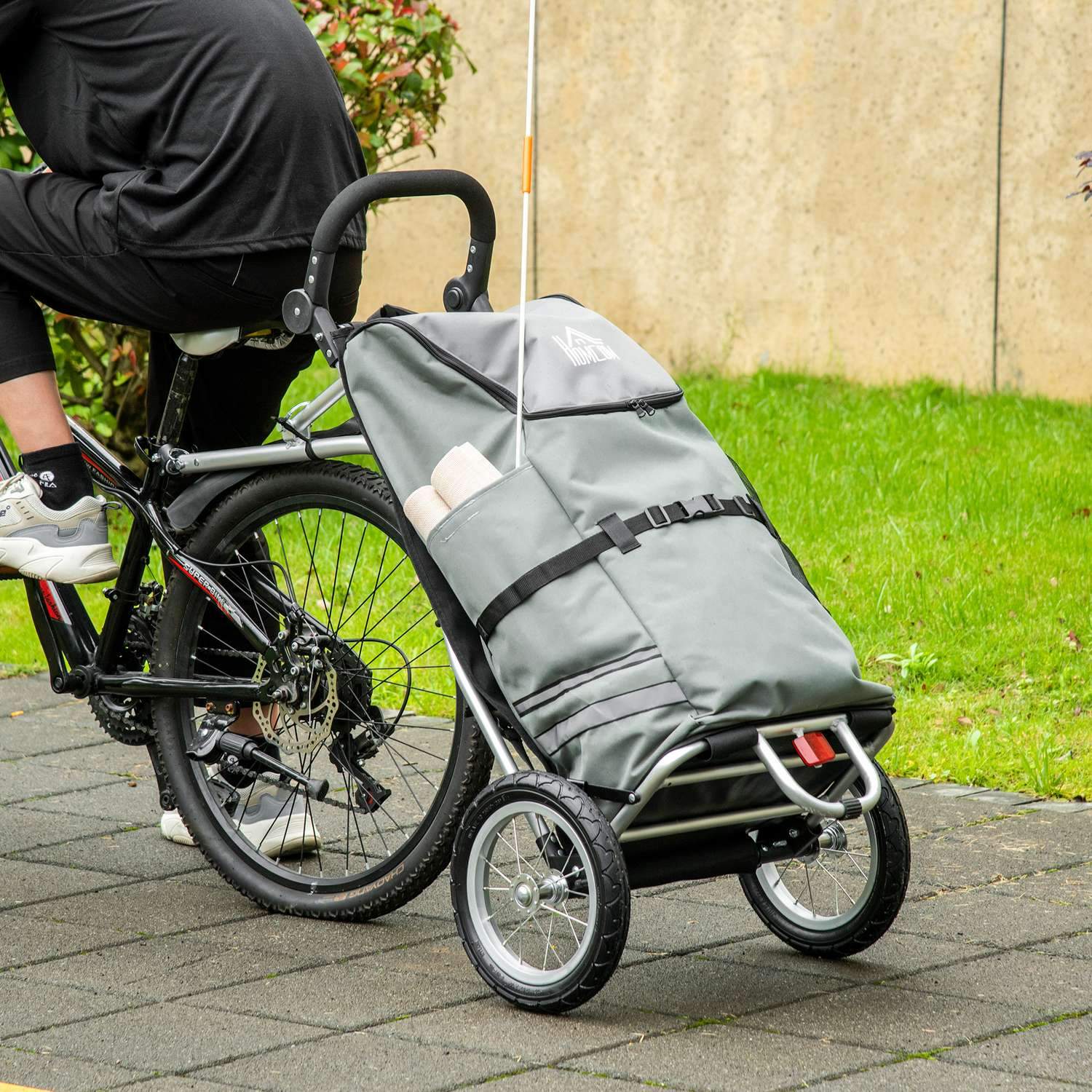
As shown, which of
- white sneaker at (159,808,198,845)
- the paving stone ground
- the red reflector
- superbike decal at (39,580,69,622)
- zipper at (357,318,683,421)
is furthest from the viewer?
white sneaker at (159,808,198,845)

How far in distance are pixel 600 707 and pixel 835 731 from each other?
394mm

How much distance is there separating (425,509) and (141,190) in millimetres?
841

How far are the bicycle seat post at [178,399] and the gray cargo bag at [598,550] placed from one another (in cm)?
57

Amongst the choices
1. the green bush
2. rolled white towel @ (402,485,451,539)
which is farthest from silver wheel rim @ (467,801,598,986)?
the green bush

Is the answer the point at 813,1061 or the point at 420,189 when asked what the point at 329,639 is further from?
the point at 813,1061

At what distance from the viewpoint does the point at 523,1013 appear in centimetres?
301

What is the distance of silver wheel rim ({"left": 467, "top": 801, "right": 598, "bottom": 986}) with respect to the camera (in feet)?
9.47

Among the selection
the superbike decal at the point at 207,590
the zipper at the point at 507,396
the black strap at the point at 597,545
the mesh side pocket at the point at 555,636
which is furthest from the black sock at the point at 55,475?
the black strap at the point at 597,545

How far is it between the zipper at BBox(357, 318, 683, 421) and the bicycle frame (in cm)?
33

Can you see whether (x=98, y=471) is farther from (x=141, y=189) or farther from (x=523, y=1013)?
(x=523, y=1013)

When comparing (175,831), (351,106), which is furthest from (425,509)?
(351,106)

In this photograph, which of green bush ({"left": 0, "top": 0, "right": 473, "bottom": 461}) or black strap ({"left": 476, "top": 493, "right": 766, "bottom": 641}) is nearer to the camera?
black strap ({"left": 476, "top": 493, "right": 766, "bottom": 641})

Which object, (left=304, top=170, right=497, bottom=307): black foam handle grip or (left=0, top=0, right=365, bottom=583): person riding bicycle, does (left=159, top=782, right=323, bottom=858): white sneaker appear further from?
(left=304, top=170, right=497, bottom=307): black foam handle grip

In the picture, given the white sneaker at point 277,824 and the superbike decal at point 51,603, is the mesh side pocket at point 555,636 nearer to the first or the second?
the white sneaker at point 277,824
